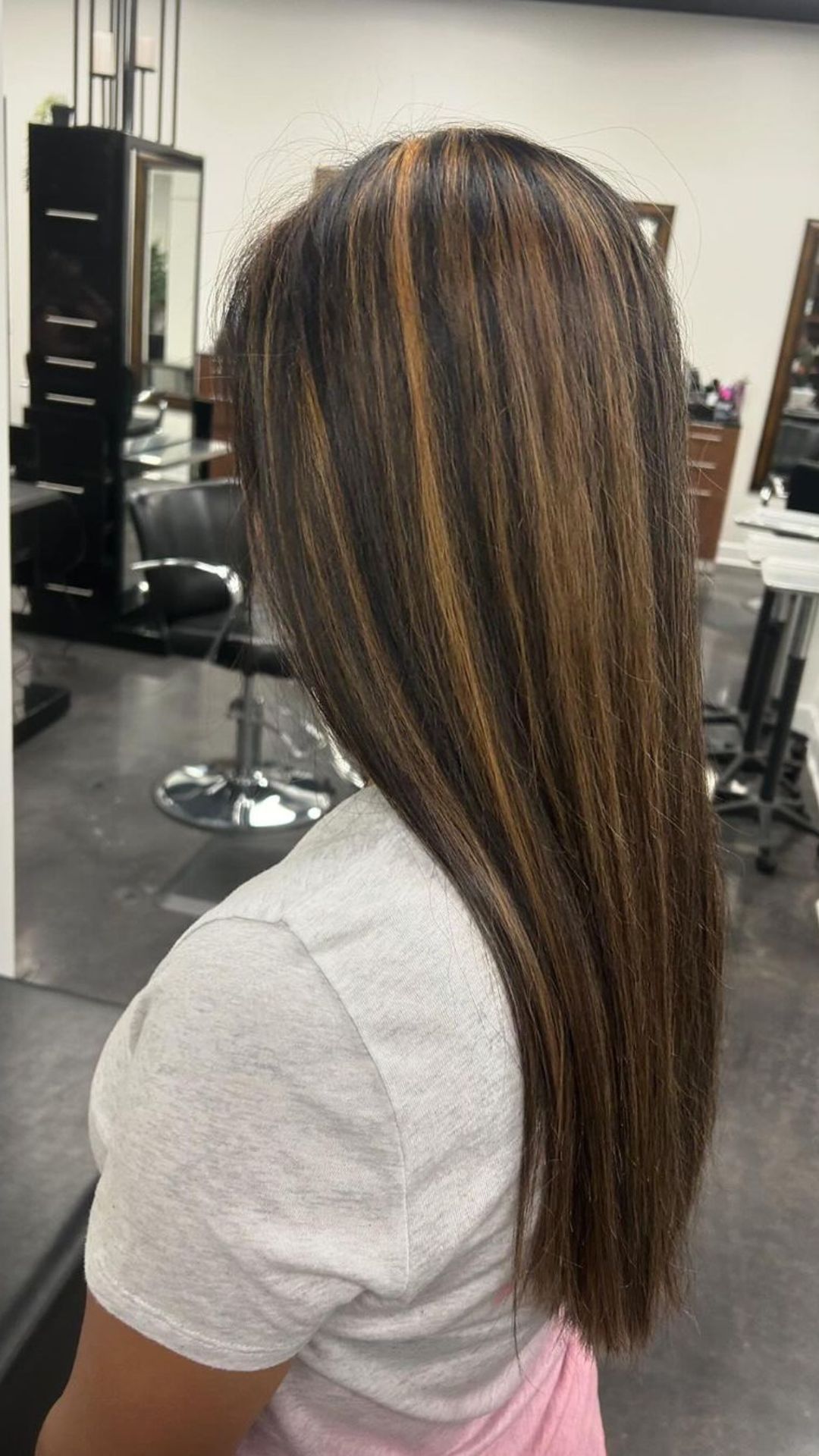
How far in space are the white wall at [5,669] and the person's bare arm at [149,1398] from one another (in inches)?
52.3

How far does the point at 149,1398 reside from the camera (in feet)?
1.65

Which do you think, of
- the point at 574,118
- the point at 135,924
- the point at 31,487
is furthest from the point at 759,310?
the point at 135,924

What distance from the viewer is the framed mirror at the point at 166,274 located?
409 centimetres

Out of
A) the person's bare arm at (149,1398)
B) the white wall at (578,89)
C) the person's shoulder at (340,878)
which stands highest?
the white wall at (578,89)

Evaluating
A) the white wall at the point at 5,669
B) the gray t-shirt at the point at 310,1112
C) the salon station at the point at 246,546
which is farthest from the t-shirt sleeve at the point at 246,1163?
the white wall at the point at 5,669

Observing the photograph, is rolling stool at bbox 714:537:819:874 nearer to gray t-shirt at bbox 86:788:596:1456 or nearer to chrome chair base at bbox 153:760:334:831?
chrome chair base at bbox 153:760:334:831

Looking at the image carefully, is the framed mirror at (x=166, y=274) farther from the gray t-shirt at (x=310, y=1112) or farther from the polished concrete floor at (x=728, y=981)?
the gray t-shirt at (x=310, y=1112)

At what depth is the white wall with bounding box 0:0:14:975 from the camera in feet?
5.20

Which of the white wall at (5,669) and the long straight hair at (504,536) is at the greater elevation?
the long straight hair at (504,536)

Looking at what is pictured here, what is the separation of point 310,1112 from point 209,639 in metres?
2.57

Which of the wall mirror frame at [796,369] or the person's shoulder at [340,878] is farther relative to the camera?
the wall mirror frame at [796,369]

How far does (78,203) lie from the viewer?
3926 mm

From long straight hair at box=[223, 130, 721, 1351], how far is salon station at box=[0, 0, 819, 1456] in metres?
0.05

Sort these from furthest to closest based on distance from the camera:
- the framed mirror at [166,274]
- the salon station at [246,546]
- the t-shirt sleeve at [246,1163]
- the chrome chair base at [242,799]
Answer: the framed mirror at [166,274], the chrome chair base at [242,799], the salon station at [246,546], the t-shirt sleeve at [246,1163]
